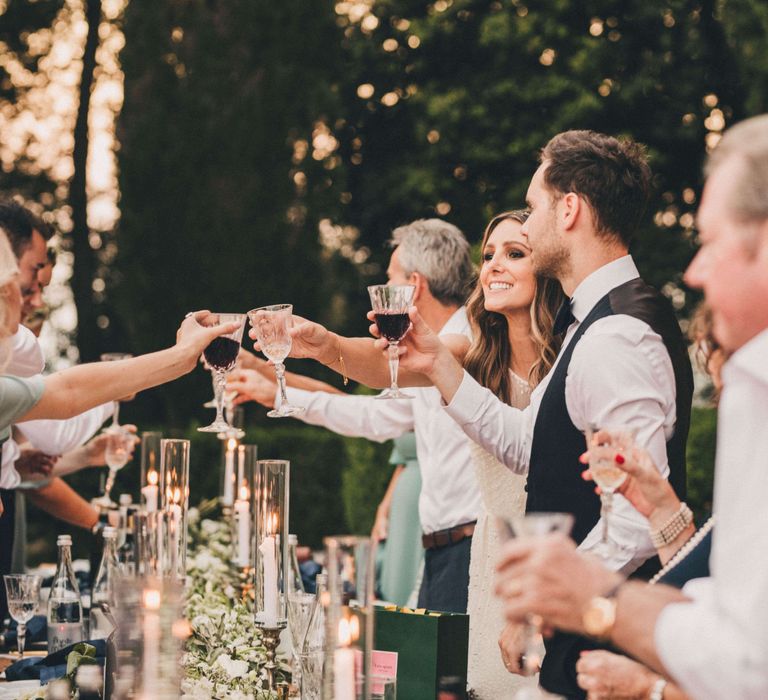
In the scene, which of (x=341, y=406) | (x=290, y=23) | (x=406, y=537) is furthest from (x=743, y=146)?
(x=290, y=23)

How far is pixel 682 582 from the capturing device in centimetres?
209

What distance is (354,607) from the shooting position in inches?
77.3

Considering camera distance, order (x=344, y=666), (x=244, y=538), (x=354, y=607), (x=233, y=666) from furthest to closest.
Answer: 1. (x=244, y=538)
2. (x=233, y=666)
3. (x=354, y=607)
4. (x=344, y=666)

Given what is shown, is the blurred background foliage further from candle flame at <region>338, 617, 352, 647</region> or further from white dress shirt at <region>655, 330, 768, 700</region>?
white dress shirt at <region>655, 330, 768, 700</region>

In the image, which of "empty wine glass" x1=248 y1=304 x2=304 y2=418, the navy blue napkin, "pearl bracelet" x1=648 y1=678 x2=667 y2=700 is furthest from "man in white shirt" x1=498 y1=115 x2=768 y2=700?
"empty wine glass" x1=248 y1=304 x2=304 y2=418

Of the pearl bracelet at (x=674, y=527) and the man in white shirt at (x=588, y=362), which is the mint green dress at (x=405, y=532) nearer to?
the man in white shirt at (x=588, y=362)

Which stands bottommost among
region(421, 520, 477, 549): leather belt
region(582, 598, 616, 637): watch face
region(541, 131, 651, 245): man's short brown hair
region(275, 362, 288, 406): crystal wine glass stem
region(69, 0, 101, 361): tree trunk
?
region(582, 598, 616, 637): watch face

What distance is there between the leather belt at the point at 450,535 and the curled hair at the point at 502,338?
2.06 ft

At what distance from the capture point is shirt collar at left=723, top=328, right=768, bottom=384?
4.79 ft

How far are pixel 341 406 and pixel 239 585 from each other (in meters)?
1.07

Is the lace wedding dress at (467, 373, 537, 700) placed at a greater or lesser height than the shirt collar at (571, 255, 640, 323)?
lesser

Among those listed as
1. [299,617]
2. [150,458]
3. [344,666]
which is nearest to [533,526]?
[344,666]

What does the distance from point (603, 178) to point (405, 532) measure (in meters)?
2.72

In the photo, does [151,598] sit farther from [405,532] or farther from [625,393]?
[405,532]
